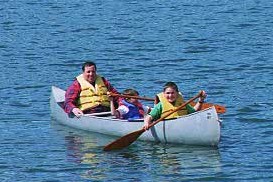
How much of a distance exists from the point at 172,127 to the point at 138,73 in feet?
24.4

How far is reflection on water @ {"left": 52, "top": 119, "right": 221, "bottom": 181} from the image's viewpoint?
2092 centimetres

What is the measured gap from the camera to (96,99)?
972 inches

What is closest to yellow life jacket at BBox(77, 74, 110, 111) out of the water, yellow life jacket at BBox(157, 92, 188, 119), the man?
the man

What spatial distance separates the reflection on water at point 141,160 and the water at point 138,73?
0.02 meters

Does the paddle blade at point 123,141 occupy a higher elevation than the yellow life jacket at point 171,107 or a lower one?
lower

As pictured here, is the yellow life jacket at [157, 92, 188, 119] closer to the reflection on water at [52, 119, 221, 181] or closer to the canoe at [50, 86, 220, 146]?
the canoe at [50, 86, 220, 146]

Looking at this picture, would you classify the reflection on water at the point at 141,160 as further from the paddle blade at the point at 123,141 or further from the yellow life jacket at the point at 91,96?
the yellow life jacket at the point at 91,96

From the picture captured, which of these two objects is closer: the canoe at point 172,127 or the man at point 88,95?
the canoe at point 172,127

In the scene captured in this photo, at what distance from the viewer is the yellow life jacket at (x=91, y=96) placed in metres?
24.6

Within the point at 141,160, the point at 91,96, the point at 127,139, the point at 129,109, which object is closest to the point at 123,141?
the point at 127,139

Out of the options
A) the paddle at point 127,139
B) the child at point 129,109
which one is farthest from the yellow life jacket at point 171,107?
the child at point 129,109

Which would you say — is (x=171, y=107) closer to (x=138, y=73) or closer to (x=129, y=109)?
(x=129, y=109)

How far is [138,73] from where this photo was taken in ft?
98.6

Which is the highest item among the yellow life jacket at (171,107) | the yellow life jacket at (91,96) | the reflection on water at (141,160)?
the yellow life jacket at (91,96)
